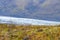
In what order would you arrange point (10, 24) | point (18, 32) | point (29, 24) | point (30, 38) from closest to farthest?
point (30, 38), point (18, 32), point (10, 24), point (29, 24)

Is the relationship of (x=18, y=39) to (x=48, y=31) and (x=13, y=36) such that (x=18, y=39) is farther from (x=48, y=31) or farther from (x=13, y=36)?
(x=48, y=31)

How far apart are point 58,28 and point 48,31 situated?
89.9 inches

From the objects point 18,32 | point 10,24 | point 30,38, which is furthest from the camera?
point 10,24

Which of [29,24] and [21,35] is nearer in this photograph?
[21,35]

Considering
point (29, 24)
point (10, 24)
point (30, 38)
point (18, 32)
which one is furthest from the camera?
point (29, 24)

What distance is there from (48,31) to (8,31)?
385 centimetres

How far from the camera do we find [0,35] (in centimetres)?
2764

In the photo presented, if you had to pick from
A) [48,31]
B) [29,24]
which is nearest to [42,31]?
[48,31]

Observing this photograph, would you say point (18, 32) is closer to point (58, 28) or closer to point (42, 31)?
point (42, 31)

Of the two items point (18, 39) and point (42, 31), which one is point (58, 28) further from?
point (18, 39)

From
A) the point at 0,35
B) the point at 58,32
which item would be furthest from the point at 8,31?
the point at 58,32

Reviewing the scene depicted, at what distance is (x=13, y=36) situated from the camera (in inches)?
1060

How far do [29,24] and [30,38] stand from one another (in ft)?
24.0

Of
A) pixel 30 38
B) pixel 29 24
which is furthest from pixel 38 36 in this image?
pixel 29 24
